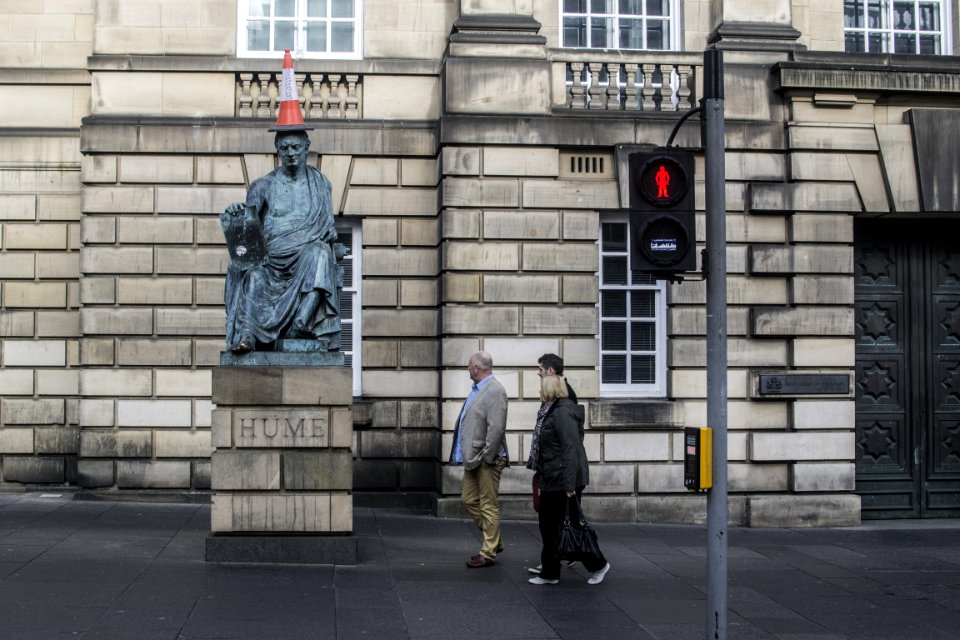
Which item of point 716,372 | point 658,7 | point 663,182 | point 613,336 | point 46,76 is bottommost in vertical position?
point 716,372

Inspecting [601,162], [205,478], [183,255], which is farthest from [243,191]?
[601,162]

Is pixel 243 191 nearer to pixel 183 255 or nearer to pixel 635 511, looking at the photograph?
pixel 183 255

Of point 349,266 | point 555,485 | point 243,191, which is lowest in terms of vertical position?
Answer: point 555,485

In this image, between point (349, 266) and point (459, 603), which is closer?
point (459, 603)

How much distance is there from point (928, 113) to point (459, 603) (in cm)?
960

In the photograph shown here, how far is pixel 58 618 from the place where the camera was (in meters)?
8.47

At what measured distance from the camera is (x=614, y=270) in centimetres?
1535

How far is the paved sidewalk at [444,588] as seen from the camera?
8617 millimetres

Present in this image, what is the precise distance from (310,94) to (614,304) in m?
4.97

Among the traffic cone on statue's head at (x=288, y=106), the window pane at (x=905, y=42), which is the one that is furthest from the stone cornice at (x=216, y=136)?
the window pane at (x=905, y=42)

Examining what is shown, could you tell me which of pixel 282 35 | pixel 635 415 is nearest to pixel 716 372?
pixel 635 415

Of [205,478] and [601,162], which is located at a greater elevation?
[601,162]

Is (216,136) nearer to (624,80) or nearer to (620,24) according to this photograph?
(624,80)

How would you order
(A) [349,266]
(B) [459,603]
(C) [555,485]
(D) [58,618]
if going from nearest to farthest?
1. (D) [58,618]
2. (B) [459,603]
3. (C) [555,485]
4. (A) [349,266]
